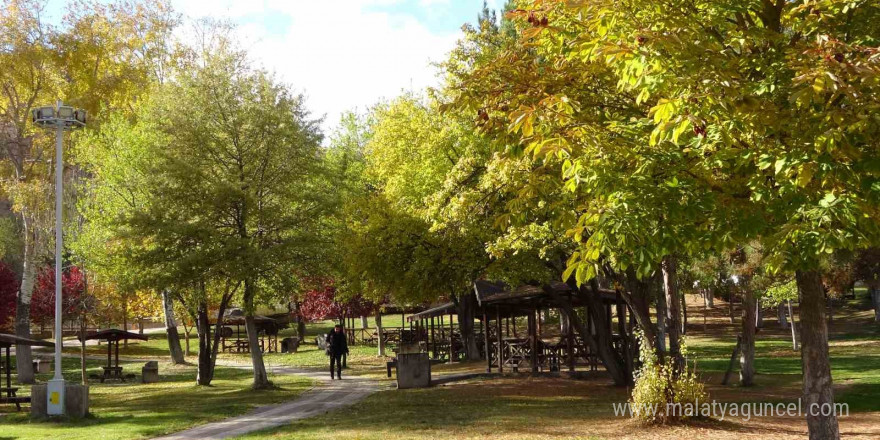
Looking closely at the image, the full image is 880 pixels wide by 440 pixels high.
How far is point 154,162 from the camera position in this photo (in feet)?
74.3

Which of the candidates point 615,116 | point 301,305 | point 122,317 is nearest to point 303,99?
point 615,116

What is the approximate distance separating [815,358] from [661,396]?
388cm

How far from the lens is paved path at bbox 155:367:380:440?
1422 cm

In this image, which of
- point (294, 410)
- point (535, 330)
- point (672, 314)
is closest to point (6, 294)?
point (294, 410)

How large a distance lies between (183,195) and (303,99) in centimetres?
498

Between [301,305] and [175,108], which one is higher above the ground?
[175,108]

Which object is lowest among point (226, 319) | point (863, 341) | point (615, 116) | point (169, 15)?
point (863, 341)

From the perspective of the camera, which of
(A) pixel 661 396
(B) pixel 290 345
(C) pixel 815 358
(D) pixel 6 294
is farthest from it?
(B) pixel 290 345

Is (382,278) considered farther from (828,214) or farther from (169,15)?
(169,15)

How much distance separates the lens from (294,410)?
17516 millimetres

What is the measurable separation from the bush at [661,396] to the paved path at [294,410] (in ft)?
23.5

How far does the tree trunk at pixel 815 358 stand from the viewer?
922 cm

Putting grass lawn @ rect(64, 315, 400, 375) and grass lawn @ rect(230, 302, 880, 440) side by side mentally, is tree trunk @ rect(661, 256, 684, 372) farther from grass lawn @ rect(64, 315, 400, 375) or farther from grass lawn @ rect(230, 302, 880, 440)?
grass lawn @ rect(64, 315, 400, 375)

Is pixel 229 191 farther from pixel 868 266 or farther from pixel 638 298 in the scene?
pixel 868 266
